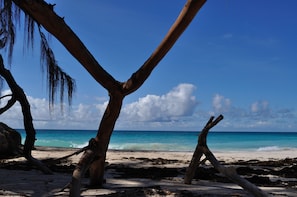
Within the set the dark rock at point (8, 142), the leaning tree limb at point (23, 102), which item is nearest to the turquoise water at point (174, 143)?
the dark rock at point (8, 142)

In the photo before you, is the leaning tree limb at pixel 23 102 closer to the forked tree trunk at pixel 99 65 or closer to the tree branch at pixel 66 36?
the forked tree trunk at pixel 99 65

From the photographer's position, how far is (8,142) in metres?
9.19

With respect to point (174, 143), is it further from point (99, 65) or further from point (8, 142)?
point (99, 65)

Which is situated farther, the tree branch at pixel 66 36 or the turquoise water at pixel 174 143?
the turquoise water at pixel 174 143

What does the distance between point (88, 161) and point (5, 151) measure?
20.2 ft

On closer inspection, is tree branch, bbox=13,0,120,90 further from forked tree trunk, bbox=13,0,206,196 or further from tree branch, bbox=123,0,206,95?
tree branch, bbox=123,0,206,95

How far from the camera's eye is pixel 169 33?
3.59 meters

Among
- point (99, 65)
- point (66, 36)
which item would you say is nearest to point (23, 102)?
point (99, 65)

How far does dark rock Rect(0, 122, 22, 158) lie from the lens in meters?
9.07

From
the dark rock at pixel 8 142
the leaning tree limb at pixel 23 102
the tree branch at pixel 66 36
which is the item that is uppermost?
the tree branch at pixel 66 36

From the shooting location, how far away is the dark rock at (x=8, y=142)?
9.07 meters

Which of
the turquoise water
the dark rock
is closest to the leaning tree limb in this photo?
the dark rock

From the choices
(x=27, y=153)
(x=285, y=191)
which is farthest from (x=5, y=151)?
(x=285, y=191)

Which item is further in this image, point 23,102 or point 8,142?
point 8,142
